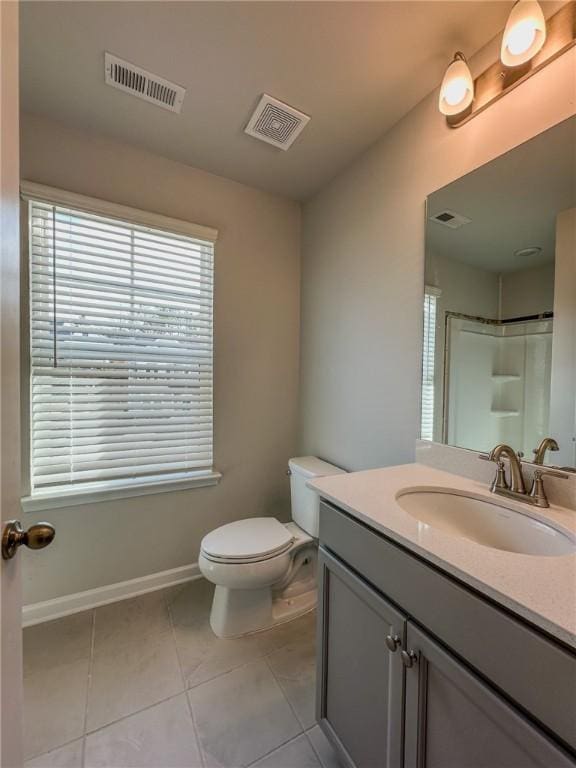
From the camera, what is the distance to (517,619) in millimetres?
538

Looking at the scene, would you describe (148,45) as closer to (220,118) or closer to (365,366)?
(220,118)

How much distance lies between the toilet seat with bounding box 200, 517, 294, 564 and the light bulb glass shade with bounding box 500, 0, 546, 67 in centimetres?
200

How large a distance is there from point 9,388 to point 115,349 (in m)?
1.19

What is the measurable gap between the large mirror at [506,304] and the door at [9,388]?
131 centimetres

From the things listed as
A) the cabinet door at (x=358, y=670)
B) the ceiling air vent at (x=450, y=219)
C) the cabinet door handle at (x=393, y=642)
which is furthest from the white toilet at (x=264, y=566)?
the ceiling air vent at (x=450, y=219)

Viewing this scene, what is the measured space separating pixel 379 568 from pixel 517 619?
1.05 ft

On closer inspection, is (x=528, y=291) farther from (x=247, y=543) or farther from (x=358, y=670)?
(x=247, y=543)

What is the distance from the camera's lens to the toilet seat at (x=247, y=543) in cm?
145

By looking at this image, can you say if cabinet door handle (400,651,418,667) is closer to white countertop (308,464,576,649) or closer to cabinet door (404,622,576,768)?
cabinet door (404,622,576,768)

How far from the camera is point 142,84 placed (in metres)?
1.31

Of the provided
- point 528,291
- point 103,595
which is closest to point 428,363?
point 528,291

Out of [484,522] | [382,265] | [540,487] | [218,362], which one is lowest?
[484,522]

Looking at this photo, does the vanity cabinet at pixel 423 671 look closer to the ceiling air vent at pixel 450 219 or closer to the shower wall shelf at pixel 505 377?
the shower wall shelf at pixel 505 377

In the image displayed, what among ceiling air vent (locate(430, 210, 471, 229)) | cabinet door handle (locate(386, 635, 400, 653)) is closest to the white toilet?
cabinet door handle (locate(386, 635, 400, 653))
